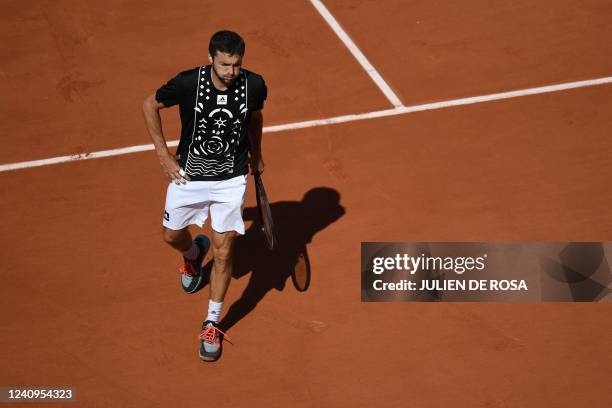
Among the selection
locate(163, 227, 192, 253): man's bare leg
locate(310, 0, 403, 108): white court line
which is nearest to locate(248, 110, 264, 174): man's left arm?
locate(163, 227, 192, 253): man's bare leg

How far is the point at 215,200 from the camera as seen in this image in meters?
8.67

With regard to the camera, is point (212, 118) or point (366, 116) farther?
point (366, 116)

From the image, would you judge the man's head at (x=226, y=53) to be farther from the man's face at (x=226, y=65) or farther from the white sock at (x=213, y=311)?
the white sock at (x=213, y=311)

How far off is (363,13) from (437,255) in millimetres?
4462

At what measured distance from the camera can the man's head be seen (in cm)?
770

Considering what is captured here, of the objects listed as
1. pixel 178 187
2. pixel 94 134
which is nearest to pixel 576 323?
pixel 178 187

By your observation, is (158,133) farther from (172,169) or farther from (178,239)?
(178,239)

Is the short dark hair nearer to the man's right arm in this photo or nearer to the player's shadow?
the man's right arm

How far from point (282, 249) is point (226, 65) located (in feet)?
9.17

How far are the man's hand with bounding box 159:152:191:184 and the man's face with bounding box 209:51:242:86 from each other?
938mm

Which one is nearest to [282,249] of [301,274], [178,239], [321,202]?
[301,274]

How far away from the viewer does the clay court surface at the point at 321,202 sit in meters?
8.81

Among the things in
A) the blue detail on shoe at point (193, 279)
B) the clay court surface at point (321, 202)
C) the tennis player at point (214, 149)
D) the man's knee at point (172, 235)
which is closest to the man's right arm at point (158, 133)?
the tennis player at point (214, 149)

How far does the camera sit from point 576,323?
9102 mm
